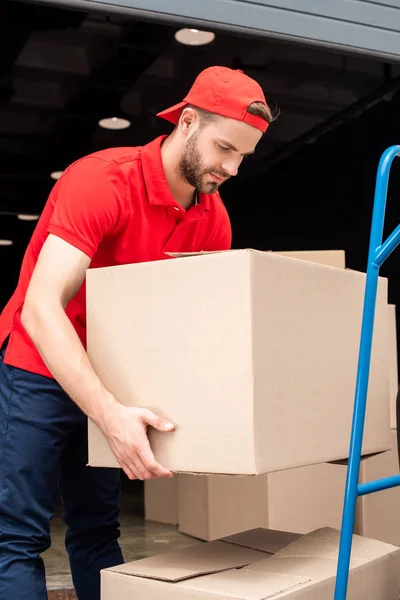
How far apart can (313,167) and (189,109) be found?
14.1 ft

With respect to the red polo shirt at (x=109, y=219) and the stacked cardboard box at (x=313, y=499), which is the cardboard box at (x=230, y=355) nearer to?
the red polo shirt at (x=109, y=219)

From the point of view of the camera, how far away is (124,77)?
5145 mm

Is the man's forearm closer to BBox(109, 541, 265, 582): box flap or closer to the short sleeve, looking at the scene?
the short sleeve

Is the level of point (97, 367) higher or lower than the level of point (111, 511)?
higher

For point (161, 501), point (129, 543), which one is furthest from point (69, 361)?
point (161, 501)

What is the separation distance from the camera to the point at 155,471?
1239mm

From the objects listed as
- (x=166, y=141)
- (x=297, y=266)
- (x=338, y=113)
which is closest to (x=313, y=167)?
(x=338, y=113)

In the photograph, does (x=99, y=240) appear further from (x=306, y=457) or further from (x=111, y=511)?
(x=111, y=511)

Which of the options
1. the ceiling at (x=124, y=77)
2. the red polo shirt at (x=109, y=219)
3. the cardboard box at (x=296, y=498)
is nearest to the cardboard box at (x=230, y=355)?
the red polo shirt at (x=109, y=219)

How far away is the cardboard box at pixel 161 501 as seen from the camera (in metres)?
3.62

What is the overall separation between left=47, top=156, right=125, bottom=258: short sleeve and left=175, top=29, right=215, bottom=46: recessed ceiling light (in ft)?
10.2

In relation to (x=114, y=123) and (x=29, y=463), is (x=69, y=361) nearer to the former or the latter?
(x=29, y=463)

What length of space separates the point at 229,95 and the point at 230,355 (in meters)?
0.53

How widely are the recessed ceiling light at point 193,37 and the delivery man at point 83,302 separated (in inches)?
115
